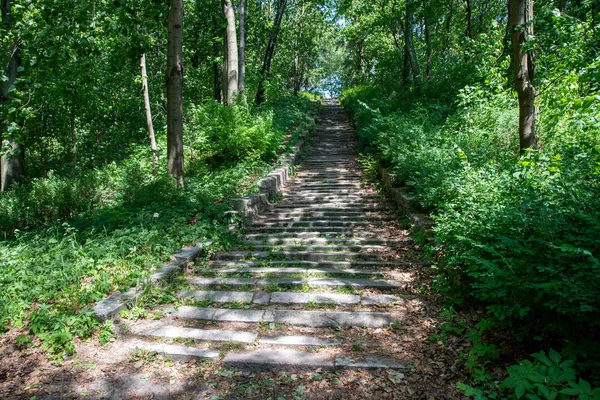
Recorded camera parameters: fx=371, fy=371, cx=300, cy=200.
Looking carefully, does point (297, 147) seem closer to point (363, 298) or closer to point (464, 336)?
point (363, 298)

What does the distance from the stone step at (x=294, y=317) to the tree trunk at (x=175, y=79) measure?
14.5 ft

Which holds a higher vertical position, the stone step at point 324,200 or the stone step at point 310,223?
the stone step at point 324,200

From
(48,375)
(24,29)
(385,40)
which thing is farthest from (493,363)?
(385,40)

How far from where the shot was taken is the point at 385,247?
6258 millimetres

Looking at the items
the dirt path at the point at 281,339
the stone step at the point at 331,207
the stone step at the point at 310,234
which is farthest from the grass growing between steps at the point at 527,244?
the stone step at the point at 331,207

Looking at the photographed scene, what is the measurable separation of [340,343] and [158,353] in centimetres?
190

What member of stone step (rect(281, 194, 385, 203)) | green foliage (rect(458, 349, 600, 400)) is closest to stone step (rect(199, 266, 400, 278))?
green foliage (rect(458, 349, 600, 400))

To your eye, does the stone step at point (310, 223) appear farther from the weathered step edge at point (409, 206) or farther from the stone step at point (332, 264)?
the stone step at point (332, 264)

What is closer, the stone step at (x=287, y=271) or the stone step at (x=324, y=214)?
the stone step at (x=287, y=271)

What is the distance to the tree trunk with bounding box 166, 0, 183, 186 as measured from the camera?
7.98m

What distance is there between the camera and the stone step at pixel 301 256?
5.94 meters

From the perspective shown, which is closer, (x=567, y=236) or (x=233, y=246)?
(x=567, y=236)

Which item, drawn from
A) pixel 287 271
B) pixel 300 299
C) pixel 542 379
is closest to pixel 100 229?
pixel 287 271

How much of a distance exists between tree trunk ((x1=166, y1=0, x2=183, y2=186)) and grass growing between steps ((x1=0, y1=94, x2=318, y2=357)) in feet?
2.69
